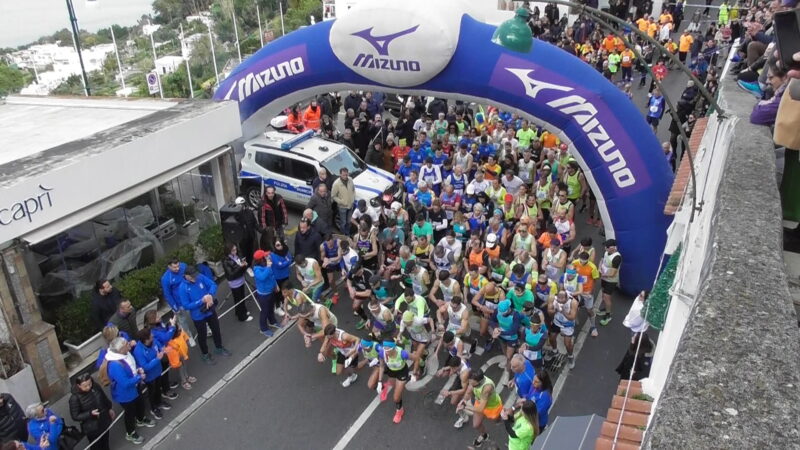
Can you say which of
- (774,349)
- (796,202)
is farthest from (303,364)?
(774,349)

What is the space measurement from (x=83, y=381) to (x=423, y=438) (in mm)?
3921

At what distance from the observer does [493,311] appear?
27.1ft

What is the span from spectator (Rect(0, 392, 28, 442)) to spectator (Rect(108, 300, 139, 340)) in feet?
5.21

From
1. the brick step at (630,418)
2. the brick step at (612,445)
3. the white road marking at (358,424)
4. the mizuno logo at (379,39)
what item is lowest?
the white road marking at (358,424)

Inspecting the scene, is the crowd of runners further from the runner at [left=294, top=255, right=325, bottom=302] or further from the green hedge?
the green hedge

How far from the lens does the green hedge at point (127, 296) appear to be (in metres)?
8.45

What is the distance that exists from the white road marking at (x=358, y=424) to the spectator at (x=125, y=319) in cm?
312

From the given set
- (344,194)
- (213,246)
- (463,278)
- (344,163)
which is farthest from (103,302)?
(344,163)

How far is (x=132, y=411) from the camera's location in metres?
7.43

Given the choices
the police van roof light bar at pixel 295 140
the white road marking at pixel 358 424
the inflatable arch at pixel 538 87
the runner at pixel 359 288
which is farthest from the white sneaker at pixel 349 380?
the police van roof light bar at pixel 295 140

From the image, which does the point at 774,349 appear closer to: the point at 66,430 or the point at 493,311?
the point at 493,311

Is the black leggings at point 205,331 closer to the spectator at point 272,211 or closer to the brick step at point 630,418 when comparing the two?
Result: the spectator at point 272,211

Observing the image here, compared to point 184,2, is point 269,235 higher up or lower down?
higher up

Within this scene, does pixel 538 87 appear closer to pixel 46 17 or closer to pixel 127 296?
pixel 127 296
